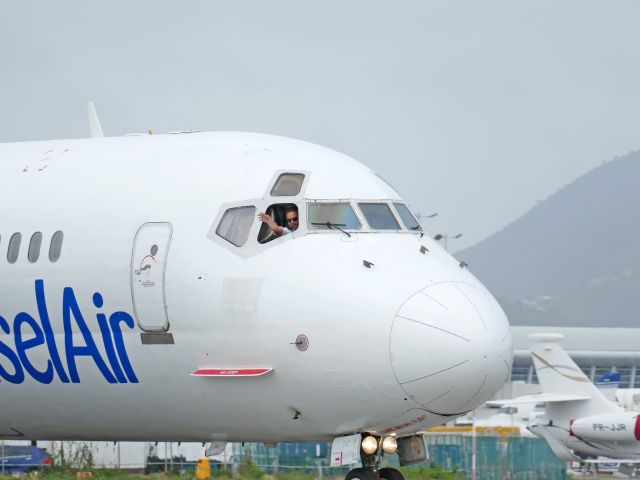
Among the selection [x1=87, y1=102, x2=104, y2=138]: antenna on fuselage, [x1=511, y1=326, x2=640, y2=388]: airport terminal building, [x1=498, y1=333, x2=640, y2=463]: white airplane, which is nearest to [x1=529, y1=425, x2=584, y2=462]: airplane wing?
[x1=498, y1=333, x2=640, y2=463]: white airplane

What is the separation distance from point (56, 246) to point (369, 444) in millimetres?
5012

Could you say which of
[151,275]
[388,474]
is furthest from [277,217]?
[388,474]

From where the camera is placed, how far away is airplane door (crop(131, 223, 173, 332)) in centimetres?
1691

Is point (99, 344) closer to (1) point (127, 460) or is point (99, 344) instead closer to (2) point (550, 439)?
(1) point (127, 460)

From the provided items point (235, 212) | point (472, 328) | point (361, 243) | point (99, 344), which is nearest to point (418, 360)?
point (472, 328)

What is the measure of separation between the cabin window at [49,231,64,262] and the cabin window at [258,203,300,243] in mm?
3003

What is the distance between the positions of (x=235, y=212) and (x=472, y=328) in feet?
11.1

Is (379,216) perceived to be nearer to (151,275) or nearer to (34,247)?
(151,275)

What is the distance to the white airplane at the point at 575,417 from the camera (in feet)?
162

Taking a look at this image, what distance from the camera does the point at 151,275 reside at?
1700 cm

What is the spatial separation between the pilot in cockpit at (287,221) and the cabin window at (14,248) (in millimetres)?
3701

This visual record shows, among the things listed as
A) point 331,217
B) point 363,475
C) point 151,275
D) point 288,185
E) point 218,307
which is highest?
point 288,185

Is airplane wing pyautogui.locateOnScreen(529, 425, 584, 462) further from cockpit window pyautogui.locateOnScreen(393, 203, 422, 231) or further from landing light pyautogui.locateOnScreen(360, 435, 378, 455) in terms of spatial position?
landing light pyautogui.locateOnScreen(360, 435, 378, 455)

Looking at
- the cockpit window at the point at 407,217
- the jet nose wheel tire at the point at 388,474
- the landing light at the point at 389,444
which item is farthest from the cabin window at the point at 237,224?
the jet nose wheel tire at the point at 388,474
